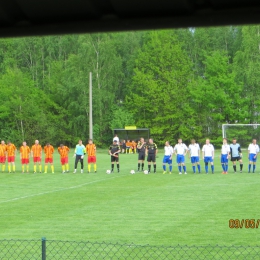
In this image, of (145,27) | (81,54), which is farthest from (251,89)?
(145,27)

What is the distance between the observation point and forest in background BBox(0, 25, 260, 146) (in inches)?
2724

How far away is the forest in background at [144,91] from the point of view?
227 ft

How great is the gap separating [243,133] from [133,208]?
31.6 m

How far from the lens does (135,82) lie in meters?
74.5

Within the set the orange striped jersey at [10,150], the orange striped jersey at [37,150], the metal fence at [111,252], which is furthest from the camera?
the orange striped jersey at [10,150]

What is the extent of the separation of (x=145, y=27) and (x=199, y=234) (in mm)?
10706

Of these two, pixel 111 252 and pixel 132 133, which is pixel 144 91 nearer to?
pixel 132 133

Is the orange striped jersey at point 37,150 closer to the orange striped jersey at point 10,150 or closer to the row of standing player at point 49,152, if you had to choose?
the row of standing player at point 49,152

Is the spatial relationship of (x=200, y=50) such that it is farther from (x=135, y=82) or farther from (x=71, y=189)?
(x=71, y=189)

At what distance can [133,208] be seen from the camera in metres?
19.4

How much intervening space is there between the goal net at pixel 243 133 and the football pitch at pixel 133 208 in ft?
59.5
